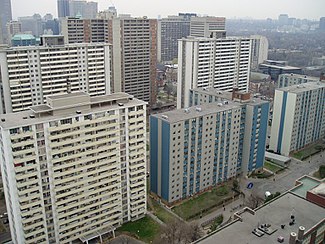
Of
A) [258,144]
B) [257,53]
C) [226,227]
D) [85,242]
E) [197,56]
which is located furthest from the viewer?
[257,53]

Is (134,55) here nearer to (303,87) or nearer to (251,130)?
(303,87)

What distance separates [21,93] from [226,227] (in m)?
47.3

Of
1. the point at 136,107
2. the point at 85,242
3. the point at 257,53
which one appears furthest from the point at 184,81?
the point at 257,53

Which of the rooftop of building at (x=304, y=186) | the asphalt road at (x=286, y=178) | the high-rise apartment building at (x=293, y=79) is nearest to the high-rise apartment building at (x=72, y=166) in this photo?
the rooftop of building at (x=304, y=186)

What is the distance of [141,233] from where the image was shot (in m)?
44.4

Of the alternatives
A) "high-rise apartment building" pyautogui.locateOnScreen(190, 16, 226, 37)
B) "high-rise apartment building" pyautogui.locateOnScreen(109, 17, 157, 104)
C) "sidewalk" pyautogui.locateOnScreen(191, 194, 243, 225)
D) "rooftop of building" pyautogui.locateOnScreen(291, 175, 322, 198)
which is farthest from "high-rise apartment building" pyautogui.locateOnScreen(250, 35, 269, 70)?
"rooftop of building" pyautogui.locateOnScreen(291, 175, 322, 198)

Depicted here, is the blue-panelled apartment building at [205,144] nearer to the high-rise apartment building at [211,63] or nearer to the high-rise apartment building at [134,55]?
the high-rise apartment building at [211,63]

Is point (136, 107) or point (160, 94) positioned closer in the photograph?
point (136, 107)

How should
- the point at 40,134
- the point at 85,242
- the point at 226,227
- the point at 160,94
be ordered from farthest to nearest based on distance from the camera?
the point at 160,94, the point at 85,242, the point at 40,134, the point at 226,227

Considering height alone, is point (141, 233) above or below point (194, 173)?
below

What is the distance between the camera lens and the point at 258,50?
516 feet

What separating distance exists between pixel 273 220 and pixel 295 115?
124 ft

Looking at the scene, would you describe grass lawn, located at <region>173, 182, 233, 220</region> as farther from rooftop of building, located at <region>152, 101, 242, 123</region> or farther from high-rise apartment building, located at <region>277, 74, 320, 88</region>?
high-rise apartment building, located at <region>277, 74, 320, 88</region>

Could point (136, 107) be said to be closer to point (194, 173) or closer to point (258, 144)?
point (194, 173)
